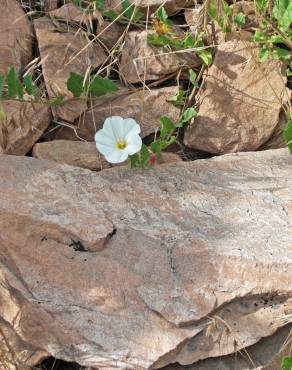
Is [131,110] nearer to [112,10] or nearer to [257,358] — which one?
[112,10]

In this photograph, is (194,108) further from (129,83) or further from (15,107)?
(15,107)

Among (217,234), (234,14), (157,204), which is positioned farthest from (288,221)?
(234,14)

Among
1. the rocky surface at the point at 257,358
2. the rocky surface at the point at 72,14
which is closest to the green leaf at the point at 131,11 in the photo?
the rocky surface at the point at 72,14

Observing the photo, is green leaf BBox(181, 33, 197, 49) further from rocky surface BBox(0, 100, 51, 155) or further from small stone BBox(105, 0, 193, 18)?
rocky surface BBox(0, 100, 51, 155)

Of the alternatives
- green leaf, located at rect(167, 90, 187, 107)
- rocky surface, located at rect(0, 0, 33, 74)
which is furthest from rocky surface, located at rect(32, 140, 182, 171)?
rocky surface, located at rect(0, 0, 33, 74)

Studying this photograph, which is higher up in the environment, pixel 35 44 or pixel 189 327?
pixel 35 44
